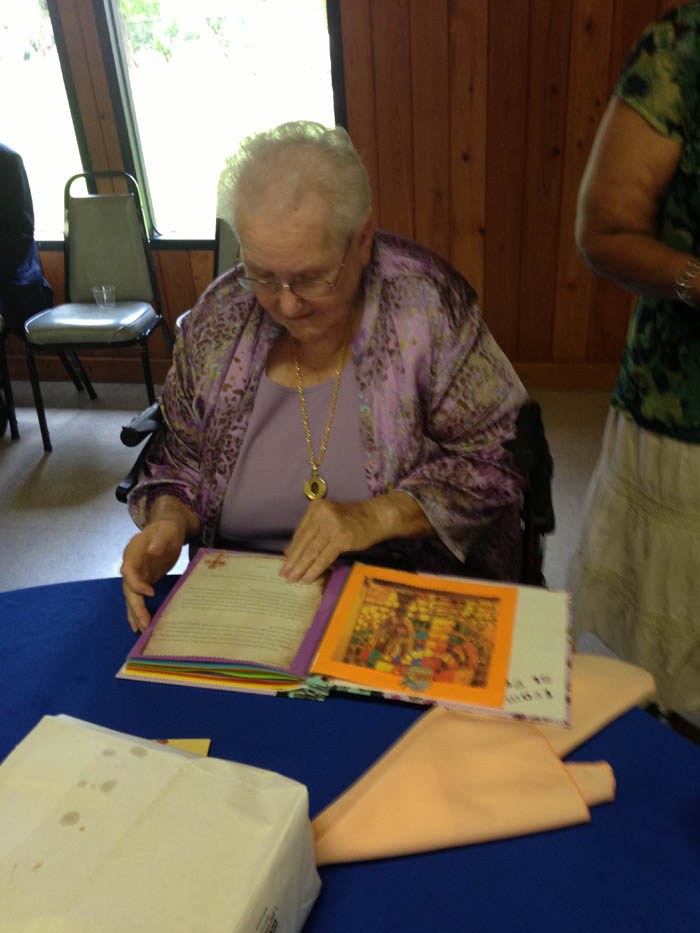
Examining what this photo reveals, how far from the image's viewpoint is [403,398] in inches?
Answer: 52.4

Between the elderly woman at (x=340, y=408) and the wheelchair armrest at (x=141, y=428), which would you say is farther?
the wheelchair armrest at (x=141, y=428)

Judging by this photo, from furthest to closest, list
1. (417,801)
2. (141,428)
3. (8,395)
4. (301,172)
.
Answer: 1. (8,395)
2. (141,428)
3. (301,172)
4. (417,801)

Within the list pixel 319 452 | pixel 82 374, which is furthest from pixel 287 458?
pixel 82 374

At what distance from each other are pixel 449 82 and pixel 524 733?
3089 mm

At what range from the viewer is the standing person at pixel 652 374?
1.24m

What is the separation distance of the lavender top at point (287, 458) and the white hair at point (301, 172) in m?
0.29

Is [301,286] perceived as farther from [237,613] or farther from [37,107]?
[37,107]

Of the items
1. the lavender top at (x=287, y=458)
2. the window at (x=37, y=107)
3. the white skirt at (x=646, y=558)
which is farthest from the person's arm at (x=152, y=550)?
the window at (x=37, y=107)

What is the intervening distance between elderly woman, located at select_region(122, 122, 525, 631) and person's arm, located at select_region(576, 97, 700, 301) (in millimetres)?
245

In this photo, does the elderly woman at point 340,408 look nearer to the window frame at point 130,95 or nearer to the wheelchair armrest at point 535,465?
the wheelchair armrest at point 535,465

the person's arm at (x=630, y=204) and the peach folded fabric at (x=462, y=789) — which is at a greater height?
the person's arm at (x=630, y=204)

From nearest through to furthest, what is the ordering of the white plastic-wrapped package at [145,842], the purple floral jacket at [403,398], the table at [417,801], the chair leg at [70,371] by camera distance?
the white plastic-wrapped package at [145,842]
the table at [417,801]
the purple floral jacket at [403,398]
the chair leg at [70,371]

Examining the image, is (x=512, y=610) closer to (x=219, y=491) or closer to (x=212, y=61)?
(x=219, y=491)

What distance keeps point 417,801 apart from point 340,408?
74 centimetres
